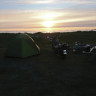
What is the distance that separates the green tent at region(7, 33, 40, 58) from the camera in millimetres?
16469

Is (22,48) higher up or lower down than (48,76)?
higher up

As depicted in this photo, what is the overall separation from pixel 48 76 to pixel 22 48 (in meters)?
5.49

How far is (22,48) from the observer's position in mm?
16422

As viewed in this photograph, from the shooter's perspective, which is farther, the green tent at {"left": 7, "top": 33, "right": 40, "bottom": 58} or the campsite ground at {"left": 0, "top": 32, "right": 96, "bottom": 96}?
the green tent at {"left": 7, "top": 33, "right": 40, "bottom": 58}

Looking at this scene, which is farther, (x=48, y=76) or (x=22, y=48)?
(x=22, y=48)

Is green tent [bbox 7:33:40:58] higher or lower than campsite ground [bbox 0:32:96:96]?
higher

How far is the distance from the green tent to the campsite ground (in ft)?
1.67

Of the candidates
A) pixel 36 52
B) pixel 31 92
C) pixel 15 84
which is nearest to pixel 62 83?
pixel 31 92

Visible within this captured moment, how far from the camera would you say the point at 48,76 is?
11758 mm

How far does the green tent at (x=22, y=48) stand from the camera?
16.5m

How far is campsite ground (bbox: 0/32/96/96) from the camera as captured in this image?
9633 mm

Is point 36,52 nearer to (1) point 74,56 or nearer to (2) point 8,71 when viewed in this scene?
(1) point 74,56

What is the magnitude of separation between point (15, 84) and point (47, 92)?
7.36ft

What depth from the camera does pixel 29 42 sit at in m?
17.3
